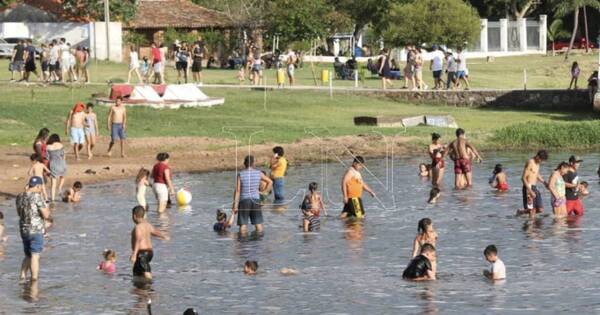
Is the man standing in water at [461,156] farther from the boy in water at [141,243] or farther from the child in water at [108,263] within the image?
the boy in water at [141,243]

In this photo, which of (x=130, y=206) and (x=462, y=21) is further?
(x=462, y=21)

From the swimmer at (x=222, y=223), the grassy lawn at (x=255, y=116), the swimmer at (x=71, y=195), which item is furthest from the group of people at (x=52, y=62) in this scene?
the swimmer at (x=222, y=223)

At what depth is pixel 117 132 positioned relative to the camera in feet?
122

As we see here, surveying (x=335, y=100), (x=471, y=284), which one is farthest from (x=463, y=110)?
(x=471, y=284)

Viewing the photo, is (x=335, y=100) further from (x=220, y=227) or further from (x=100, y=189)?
(x=220, y=227)

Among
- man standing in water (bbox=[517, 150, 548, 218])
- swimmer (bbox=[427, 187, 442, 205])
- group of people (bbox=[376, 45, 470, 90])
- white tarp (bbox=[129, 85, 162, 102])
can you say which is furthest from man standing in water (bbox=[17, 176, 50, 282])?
group of people (bbox=[376, 45, 470, 90])

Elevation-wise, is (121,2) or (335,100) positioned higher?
(121,2)

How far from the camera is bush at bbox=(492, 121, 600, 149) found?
146 ft

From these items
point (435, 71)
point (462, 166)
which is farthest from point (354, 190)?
point (435, 71)

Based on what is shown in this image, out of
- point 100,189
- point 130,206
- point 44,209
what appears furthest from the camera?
point 100,189

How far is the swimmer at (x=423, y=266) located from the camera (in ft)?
75.6

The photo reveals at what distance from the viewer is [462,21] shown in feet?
214

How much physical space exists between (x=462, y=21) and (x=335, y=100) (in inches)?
613

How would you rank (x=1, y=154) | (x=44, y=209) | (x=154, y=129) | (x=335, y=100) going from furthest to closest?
(x=335, y=100) → (x=154, y=129) → (x=1, y=154) → (x=44, y=209)
